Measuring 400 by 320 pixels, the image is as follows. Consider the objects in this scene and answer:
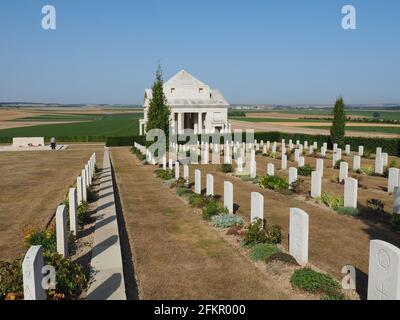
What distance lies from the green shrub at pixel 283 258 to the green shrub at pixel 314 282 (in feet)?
2.87

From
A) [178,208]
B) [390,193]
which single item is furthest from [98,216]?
[390,193]

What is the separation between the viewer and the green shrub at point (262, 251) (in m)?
9.38

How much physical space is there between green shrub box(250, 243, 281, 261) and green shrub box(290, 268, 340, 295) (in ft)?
4.58

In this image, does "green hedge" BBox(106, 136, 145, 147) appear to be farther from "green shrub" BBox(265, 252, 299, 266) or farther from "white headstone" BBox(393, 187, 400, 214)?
"green shrub" BBox(265, 252, 299, 266)

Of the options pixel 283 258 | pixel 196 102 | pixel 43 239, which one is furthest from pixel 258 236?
pixel 196 102

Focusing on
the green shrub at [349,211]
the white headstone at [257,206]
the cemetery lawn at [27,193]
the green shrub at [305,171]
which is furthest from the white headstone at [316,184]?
the cemetery lawn at [27,193]

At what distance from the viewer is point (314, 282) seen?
301 inches

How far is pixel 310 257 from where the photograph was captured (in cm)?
960

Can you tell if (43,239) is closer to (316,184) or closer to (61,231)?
(61,231)

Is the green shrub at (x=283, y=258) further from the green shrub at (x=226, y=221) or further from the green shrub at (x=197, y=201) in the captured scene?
the green shrub at (x=197, y=201)

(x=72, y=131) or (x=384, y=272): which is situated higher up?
(x=384, y=272)

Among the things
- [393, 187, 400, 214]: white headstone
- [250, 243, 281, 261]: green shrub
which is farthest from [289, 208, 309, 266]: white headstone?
[393, 187, 400, 214]: white headstone

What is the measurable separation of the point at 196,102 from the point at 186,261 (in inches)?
1864
